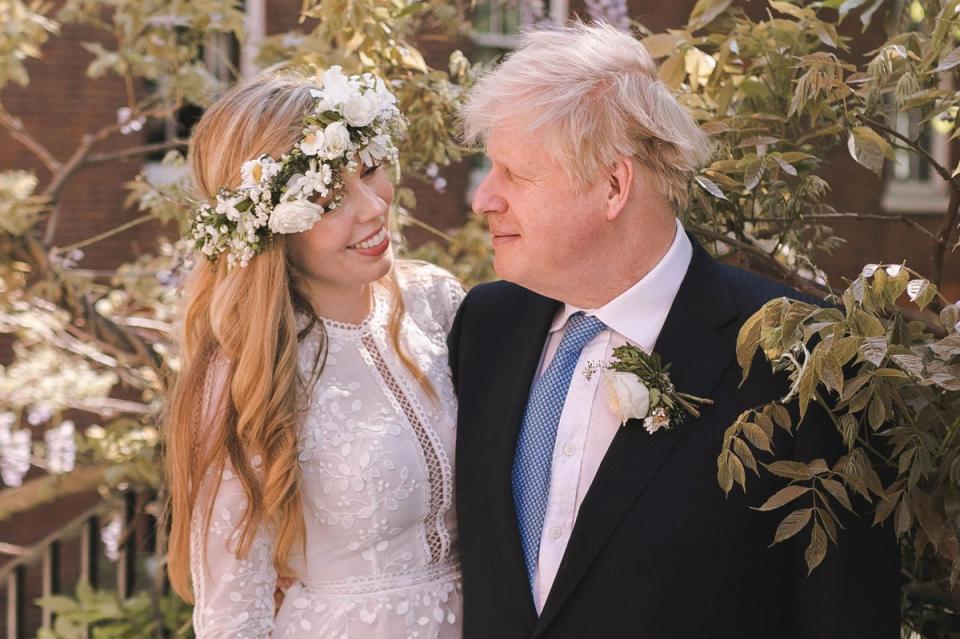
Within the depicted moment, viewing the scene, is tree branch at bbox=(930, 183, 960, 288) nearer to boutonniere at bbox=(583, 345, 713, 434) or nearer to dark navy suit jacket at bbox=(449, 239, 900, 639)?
dark navy suit jacket at bbox=(449, 239, 900, 639)

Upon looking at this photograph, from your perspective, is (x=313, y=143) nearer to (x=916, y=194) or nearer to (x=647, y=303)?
(x=647, y=303)

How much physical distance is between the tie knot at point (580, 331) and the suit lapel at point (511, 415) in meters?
0.07

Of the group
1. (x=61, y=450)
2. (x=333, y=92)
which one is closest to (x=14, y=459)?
(x=61, y=450)

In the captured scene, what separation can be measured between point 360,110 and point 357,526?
101 centimetres

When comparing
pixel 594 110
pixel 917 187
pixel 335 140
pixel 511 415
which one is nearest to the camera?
pixel 594 110

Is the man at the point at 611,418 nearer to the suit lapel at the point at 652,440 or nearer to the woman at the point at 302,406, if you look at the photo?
the suit lapel at the point at 652,440

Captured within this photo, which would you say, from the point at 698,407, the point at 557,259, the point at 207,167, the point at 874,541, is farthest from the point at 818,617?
the point at 207,167

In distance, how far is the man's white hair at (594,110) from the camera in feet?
8.23

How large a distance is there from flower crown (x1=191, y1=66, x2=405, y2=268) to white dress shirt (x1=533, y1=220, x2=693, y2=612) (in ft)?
2.30

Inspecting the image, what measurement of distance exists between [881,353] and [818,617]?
2.37ft

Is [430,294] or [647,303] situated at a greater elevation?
[647,303]

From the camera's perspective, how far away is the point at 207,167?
9.69ft

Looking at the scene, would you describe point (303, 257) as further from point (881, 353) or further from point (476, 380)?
point (881, 353)

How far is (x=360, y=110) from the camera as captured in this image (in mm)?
2830
